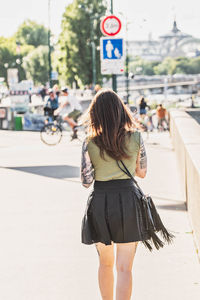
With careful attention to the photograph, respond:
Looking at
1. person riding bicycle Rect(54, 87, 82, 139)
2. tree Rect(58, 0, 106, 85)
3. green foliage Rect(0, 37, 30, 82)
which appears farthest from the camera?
green foliage Rect(0, 37, 30, 82)

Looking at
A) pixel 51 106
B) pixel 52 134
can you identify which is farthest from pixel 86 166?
pixel 51 106

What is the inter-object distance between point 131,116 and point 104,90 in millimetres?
208

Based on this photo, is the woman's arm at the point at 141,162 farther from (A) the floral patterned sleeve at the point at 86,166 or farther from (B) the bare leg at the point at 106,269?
(B) the bare leg at the point at 106,269

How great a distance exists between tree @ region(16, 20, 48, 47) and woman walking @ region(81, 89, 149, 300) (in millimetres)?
137322

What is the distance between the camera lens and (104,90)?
3955mm

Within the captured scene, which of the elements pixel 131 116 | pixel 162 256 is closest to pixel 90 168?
pixel 131 116

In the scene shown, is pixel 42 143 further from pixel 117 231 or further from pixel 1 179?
pixel 117 231

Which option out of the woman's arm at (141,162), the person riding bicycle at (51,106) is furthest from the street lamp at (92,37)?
the woman's arm at (141,162)

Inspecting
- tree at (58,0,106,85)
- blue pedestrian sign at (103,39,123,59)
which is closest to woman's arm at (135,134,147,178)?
blue pedestrian sign at (103,39,123,59)

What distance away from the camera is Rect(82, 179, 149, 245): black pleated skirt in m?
3.92

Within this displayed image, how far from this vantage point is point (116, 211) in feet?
12.8

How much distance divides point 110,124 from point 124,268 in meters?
0.80

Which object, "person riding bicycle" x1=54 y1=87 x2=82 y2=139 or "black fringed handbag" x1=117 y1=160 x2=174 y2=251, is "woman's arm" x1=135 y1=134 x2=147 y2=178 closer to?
"black fringed handbag" x1=117 y1=160 x2=174 y2=251

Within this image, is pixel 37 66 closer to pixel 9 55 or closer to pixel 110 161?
pixel 9 55
